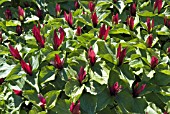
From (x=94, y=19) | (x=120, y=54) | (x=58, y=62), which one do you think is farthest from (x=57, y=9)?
(x=120, y=54)

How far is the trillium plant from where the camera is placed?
2.36 meters

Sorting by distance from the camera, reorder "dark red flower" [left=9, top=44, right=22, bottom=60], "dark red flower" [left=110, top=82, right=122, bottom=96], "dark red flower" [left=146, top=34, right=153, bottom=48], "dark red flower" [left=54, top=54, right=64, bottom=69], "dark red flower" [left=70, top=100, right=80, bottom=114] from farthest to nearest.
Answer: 1. "dark red flower" [left=146, top=34, right=153, bottom=48]
2. "dark red flower" [left=9, top=44, right=22, bottom=60]
3. "dark red flower" [left=54, top=54, right=64, bottom=69]
4. "dark red flower" [left=110, top=82, right=122, bottom=96]
5. "dark red flower" [left=70, top=100, right=80, bottom=114]

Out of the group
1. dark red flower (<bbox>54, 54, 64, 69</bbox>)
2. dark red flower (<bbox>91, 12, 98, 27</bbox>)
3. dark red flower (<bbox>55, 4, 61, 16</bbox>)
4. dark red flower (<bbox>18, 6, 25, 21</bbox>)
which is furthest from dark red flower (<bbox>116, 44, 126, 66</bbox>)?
dark red flower (<bbox>18, 6, 25, 21</bbox>)

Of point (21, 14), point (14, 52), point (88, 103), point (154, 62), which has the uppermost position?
point (21, 14)

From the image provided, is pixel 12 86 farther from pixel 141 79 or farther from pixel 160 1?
pixel 160 1

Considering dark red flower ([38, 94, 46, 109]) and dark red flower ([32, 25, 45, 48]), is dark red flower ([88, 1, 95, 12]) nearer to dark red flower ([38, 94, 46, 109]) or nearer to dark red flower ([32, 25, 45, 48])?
dark red flower ([32, 25, 45, 48])

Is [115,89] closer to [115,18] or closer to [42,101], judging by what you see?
[42,101]

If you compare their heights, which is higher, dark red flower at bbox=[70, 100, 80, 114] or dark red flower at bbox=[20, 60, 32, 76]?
dark red flower at bbox=[20, 60, 32, 76]

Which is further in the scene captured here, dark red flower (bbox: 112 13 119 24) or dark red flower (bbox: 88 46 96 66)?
dark red flower (bbox: 112 13 119 24)

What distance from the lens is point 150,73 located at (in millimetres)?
2500

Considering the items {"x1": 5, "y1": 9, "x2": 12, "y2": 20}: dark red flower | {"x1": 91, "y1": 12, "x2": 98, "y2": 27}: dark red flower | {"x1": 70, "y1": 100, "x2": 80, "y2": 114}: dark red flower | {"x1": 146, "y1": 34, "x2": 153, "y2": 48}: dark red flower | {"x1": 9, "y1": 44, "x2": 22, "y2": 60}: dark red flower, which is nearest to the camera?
{"x1": 70, "y1": 100, "x2": 80, "y2": 114}: dark red flower

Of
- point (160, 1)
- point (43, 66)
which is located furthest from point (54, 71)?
point (160, 1)

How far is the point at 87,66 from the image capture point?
8.11 ft

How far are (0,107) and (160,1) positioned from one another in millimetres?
1668
